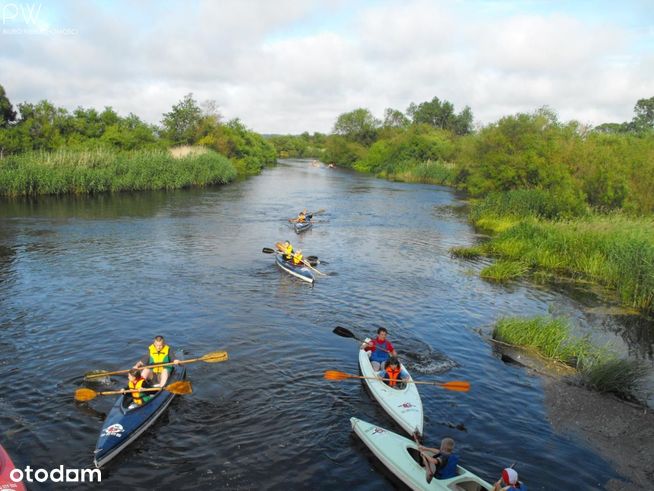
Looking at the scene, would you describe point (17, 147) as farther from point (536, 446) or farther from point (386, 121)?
point (386, 121)

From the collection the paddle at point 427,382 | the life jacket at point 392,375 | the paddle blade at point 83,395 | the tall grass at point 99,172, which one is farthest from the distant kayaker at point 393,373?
the tall grass at point 99,172

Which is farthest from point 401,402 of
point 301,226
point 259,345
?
point 301,226

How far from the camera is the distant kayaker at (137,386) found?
1174cm

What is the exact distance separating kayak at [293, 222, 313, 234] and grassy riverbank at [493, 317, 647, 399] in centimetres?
1887

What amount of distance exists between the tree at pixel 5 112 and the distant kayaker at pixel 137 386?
48120mm

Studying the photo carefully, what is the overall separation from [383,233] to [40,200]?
27.7m

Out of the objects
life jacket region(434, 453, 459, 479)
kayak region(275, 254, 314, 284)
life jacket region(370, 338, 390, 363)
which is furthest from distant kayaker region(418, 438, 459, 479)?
kayak region(275, 254, 314, 284)

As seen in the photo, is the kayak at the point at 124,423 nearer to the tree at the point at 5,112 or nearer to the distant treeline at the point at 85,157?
the distant treeline at the point at 85,157

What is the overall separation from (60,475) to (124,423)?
1459 millimetres

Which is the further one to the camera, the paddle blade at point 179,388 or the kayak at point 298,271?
the kayak at point 298,271

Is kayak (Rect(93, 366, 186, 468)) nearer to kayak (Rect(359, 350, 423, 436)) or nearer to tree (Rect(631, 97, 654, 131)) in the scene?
kayak (Rect(359, 350, 423, 436))

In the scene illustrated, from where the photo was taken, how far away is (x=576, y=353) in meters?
15.7

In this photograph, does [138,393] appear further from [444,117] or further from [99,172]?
[444,117]

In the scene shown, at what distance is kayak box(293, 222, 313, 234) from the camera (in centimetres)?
3450
